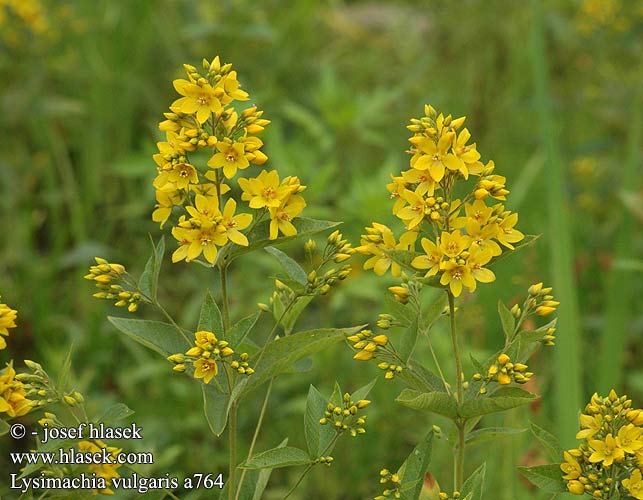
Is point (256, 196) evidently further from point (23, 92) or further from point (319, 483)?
point (23, 92)

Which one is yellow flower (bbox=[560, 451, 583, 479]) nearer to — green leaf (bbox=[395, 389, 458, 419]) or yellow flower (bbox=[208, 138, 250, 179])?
green leaf (bbox=[395, 389, 458, 419])

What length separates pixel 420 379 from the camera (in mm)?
1264

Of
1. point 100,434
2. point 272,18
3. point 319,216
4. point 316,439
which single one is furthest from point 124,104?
point 316,439

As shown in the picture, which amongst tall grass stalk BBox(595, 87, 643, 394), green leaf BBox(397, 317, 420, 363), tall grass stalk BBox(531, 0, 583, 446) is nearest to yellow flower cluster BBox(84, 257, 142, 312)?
green leaf BBox(397, 317, 420, 363)

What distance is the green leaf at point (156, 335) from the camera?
1274 mm

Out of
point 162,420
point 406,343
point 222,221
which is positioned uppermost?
point 222,221

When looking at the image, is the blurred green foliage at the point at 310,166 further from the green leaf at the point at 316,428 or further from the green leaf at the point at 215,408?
the green leaf at the point at 215,408

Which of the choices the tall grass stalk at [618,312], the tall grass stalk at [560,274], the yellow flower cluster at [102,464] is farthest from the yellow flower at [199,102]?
the tall grass stalk at [618,312]

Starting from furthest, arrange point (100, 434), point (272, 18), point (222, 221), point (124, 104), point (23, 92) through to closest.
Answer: point (272, 18)
point (124, 104)
point (23, 92)
point (100, 434)
point (222, 221)

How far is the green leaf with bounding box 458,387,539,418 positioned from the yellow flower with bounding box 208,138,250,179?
0.42m

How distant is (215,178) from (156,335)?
225mm

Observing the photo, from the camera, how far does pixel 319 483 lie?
249 centimetres

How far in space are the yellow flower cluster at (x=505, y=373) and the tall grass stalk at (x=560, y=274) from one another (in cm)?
76

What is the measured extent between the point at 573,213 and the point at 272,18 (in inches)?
63.5
